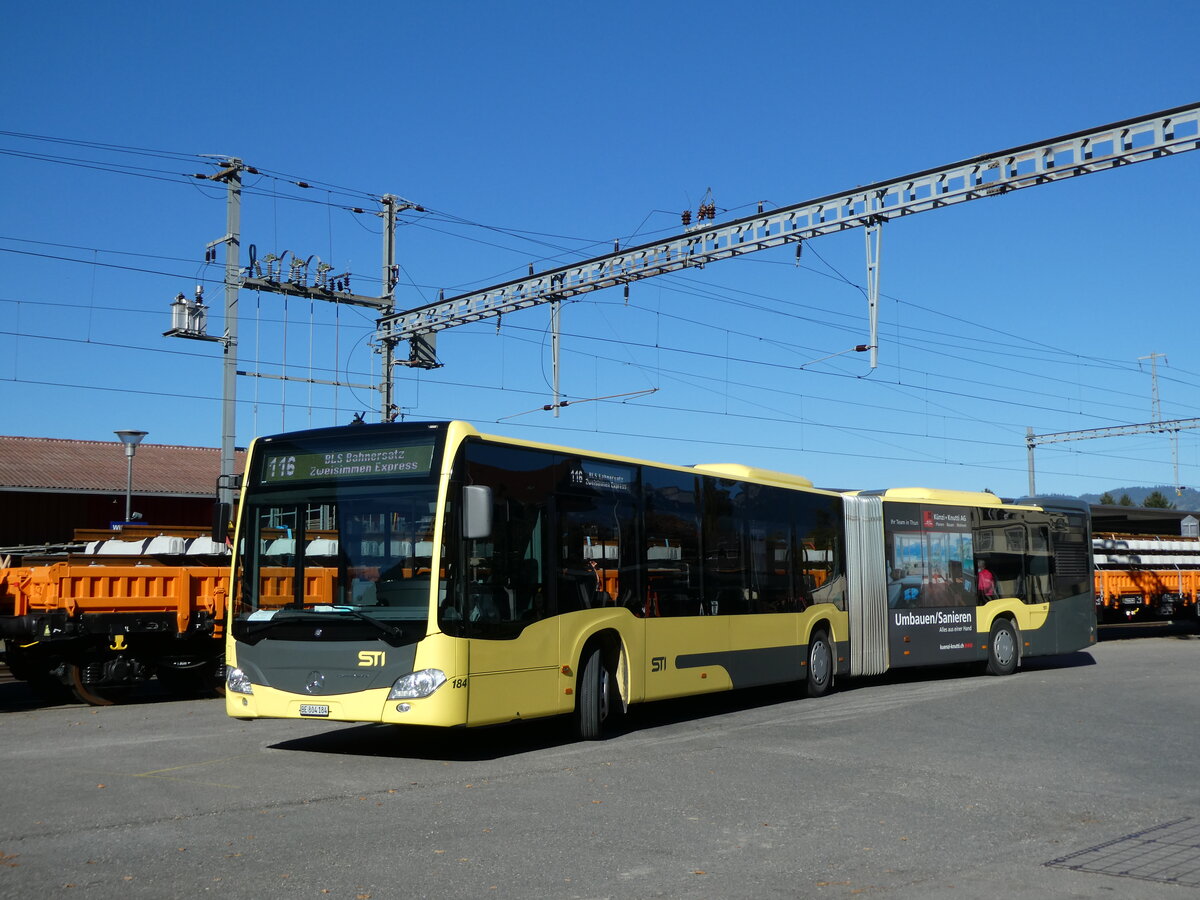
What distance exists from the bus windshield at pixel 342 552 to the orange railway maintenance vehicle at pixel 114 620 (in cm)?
396

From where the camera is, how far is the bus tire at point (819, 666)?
54.1ft

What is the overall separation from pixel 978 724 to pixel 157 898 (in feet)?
31.3

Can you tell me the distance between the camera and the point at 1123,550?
3334 centimetres

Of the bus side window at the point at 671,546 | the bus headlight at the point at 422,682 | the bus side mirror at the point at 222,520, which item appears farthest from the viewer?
the bus side window at the point at 671,546

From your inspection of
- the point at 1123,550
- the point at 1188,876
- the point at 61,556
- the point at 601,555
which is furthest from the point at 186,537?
the point at 1123,550

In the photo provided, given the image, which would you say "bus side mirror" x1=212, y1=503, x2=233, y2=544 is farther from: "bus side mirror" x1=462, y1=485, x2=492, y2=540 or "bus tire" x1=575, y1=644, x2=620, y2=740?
"bus tire" x1=575, y1=644, x2=620, y2=740

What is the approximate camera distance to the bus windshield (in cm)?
1043

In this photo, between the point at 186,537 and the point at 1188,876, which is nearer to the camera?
the point at 1188,876

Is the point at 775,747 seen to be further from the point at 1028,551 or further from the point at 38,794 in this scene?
the point at 1028,551

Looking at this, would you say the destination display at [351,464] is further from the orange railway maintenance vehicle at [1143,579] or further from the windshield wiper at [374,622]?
the orange railway maintenance vehicle at [1143,579]

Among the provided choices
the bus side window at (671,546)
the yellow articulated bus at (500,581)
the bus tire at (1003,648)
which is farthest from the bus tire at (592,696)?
the bus tire at (1003,648)

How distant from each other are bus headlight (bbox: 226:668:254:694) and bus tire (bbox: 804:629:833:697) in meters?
7.94

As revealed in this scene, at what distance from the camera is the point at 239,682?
10961 millimetres

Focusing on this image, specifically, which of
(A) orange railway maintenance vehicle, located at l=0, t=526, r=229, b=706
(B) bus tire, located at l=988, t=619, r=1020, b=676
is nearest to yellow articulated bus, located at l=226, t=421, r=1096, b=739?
(A) orange railway maintenance vehicle, located at l=0, t=526, r=229, b=706
